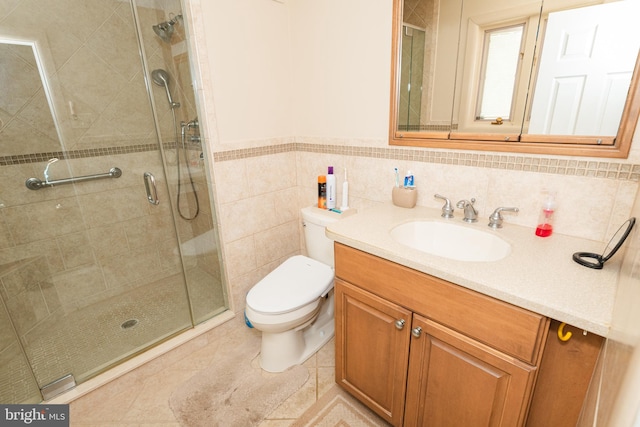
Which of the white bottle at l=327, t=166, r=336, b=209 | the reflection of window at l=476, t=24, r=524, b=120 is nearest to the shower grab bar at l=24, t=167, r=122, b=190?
the white bottle at l=327, t=166, r=336, b=209

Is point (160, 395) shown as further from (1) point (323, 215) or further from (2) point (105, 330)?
(1) point (323, 215)

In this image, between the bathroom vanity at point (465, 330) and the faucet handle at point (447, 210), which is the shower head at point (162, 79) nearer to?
the bathroom vanity at point (465, 330)

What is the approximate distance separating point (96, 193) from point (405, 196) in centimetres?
188

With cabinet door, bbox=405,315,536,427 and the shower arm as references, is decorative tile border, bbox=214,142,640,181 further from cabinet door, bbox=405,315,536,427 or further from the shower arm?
cabinet door, bbox=405,315,536,427

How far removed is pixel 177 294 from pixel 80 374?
593 millimetres

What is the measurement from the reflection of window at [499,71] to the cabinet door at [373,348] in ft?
2.85

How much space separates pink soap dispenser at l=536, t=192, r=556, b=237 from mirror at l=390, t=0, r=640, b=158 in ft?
0.56

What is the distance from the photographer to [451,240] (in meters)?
1.30

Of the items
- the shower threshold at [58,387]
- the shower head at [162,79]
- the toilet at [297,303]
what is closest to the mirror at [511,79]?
the toilet at [297,303]

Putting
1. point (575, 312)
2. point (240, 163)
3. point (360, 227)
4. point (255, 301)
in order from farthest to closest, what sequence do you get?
point (240, 163) → point (255, 301) → point (360, 227) → point (575, 312)

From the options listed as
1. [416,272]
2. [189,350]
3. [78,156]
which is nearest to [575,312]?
[416,272]

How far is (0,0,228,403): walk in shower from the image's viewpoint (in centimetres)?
155

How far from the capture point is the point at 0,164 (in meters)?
1.55

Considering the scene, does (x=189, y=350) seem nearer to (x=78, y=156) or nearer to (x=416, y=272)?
(x=78, y=156)
